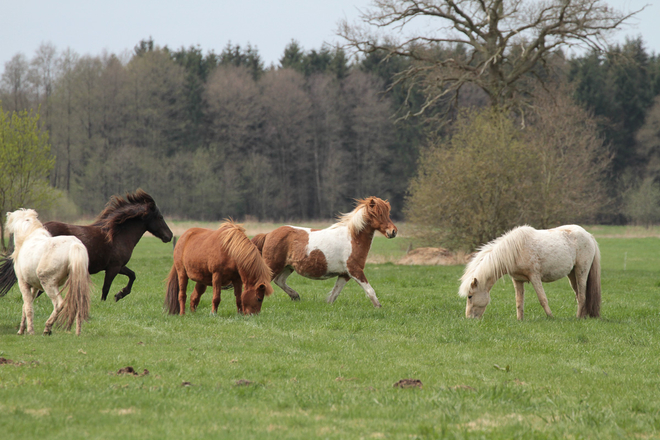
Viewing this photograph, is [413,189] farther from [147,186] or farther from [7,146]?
[147,186]

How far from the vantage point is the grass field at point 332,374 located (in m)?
4.43

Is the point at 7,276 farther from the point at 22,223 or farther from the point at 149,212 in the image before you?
the point at 149,212

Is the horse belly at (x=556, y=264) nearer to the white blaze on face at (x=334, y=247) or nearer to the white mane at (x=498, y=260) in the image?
the white mane at (x=498, y=260)

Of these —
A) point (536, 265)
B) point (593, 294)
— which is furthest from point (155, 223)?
point (593, 294)

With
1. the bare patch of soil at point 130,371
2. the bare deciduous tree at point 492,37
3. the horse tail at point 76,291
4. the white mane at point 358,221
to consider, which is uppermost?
the bare deciduous tree at point 492,37

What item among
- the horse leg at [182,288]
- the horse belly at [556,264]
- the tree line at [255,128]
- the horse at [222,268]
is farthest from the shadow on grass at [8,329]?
the tree line at [255,128]

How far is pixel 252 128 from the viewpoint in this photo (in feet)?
200

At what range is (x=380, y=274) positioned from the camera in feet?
65.7

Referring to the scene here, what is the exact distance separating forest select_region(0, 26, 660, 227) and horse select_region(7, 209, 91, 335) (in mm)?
47160

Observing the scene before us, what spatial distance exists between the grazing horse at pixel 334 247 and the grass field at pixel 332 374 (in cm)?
73

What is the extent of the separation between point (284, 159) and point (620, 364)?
55.9m

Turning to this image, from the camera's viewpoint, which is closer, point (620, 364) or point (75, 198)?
point (620, 364)

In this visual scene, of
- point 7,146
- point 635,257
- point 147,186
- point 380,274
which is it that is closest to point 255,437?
point 380,274

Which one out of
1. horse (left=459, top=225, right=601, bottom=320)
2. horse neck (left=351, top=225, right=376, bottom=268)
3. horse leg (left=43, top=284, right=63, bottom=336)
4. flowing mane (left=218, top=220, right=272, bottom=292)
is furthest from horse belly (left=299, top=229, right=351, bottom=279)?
horse leg (left=43, top=284, right=63, bottom=336)
